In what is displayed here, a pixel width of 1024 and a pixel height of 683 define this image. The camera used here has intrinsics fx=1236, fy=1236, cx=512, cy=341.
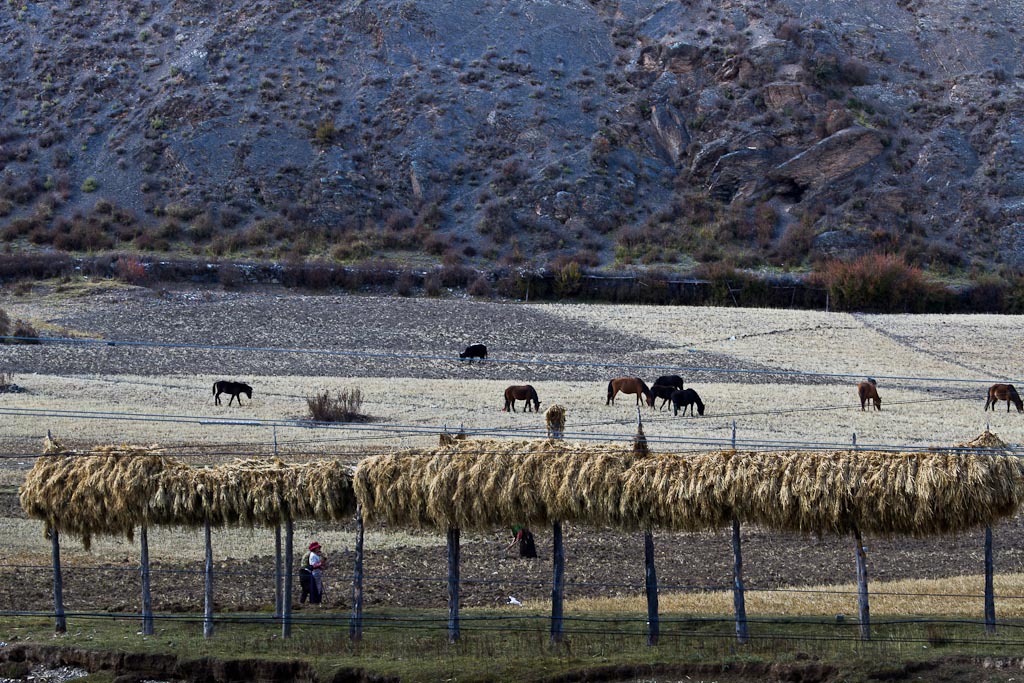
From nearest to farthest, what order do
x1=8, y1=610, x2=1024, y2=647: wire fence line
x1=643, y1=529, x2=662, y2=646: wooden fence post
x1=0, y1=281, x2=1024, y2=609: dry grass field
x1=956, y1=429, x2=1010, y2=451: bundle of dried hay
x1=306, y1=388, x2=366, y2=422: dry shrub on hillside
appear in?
x1=643, y1=529, x2=662, y2=646: wooden fence post < x1=8, y1=610, x2=1024, y2=647: wire fence line < x1=956, y1=429, x2=1010, y2=451: bundle of dried hay < x1=0, y1=281, x2=1024, y2=609: dry grass field < x1=306, y1=388, x2=366, y2=422: dry shrub on hillside

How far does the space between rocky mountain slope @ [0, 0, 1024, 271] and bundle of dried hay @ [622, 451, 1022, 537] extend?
59.6 meters

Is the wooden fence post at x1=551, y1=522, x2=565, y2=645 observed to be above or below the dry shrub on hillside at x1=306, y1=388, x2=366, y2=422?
below

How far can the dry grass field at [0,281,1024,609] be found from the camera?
23.9 m

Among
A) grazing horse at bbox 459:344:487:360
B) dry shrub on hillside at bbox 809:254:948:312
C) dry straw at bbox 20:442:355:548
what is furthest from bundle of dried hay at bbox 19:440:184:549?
dry shrub on hillside at bbox 809:254:948:312

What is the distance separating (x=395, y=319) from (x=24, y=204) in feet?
134

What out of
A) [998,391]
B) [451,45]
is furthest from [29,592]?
[451,45]

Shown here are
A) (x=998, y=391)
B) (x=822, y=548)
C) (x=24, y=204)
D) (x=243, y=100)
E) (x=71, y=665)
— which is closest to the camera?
(x=71, y=665)

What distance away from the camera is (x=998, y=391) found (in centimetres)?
4094

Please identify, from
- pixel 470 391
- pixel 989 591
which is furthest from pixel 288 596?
pixel 470 391

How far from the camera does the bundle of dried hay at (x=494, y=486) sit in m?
18.4

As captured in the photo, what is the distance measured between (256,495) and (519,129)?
78488 mm

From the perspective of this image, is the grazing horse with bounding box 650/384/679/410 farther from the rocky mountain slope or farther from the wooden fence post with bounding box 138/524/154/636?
the rocky mountain slope

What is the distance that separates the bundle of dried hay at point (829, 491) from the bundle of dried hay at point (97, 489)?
7420 millimetres

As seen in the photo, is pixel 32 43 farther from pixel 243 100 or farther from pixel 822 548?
pixel 822 548
